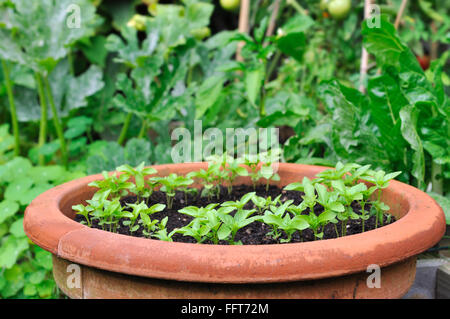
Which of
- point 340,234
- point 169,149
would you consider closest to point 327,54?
point 169,149

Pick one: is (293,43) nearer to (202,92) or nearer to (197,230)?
(202,92)

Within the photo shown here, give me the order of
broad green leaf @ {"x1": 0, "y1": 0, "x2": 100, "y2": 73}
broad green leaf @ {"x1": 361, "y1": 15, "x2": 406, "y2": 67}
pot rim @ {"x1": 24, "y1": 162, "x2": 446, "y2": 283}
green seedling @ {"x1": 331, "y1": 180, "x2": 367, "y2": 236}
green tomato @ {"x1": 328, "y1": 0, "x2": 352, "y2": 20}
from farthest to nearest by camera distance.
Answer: green tomato @ {"x1": 328, "y1": 0, "x2": 352, "y2": 20}, broad green leaf @ {"x1": 0, "y1": 0, "x2": 100, "y2": 73}, broad green leaf @ {"x1": 361, "y1": 15, "x2": 406, "y2": 67}, green seedling @ {"x1": 331, "y1": 180, "x2": 367, "y2": 236}, pot rim @ {"x1": 24, "y1": 162, "x2": 446, "y2": 283}

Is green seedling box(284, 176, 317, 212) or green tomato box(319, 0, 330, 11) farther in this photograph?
green tomato box(319, 0, 330, 11)

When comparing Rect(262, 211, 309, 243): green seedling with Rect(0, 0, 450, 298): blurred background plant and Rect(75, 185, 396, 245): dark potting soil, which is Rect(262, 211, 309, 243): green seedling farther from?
Rect(0, 0, 450, 298): blurred background plant

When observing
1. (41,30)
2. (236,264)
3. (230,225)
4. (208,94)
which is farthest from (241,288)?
(41,30)

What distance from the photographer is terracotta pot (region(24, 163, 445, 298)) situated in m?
0.74

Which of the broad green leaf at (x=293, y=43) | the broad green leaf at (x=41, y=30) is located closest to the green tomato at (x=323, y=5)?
the broad green leaf at (x=293, y=43)

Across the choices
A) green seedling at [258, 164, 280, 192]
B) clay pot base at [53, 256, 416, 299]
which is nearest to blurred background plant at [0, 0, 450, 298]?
green seedling at [258, 164, 280, 192]

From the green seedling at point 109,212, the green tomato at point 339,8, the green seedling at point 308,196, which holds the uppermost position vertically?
the green tomato at point 339,8

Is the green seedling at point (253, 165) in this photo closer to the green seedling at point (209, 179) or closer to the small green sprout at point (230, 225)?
the green seedling at point (209, 179)

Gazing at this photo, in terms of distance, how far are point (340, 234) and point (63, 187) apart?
0.74 m

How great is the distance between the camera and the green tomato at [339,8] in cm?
248

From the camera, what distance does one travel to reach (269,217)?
0.92 metres
